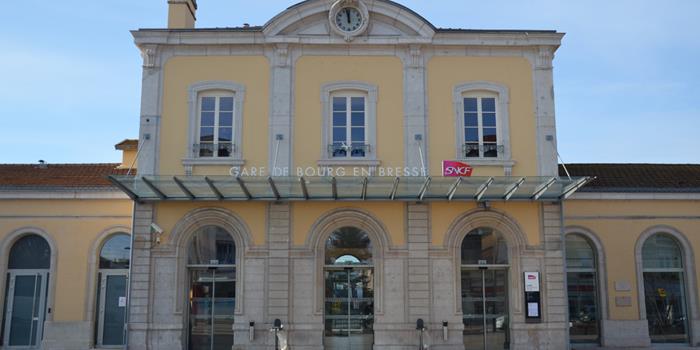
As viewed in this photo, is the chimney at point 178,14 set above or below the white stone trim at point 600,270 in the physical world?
above

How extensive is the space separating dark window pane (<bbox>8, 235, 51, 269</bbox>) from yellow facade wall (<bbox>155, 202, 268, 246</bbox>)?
406 cm

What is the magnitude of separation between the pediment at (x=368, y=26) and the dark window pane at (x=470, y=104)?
1.75m

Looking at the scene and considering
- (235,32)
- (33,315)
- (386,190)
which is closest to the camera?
(386,190)

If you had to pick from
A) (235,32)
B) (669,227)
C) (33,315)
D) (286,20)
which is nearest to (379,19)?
(286,20)

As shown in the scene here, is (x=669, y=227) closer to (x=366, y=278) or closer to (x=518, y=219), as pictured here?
(x=518, y=219)

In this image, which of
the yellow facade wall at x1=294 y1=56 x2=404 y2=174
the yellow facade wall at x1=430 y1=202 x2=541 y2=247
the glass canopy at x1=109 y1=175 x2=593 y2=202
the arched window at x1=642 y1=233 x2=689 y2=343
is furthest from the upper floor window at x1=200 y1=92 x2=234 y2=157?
the arched window at x1=642 y1=233 x2=689 y2=343

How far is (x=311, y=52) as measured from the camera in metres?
16.4

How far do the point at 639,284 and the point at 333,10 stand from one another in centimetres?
1035

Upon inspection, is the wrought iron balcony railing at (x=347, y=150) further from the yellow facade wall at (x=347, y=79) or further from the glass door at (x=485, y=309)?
the glass door at (x=485, y=309)

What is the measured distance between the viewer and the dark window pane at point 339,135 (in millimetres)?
16156

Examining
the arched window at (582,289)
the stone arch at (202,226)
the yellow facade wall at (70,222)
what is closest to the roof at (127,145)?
the yellow facade wall at (70,222)

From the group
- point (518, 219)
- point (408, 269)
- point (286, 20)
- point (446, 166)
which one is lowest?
point (408, 269)

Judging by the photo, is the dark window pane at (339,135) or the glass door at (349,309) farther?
the dark window pane at (339,135)

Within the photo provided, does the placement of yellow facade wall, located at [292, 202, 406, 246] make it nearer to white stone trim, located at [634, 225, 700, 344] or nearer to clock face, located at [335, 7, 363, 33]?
clock face, located at [335, 7, 363, 33]
